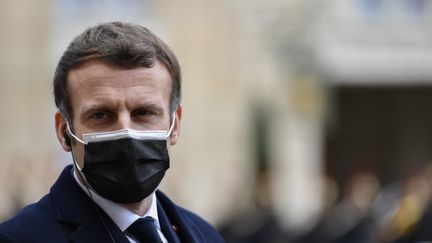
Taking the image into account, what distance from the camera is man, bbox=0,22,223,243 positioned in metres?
3.79

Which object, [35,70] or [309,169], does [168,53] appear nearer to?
[35,70]

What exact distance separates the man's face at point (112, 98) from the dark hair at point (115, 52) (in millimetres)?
21

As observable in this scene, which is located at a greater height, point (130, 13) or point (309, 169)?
point (130, 13)

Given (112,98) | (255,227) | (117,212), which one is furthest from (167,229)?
(255,227)

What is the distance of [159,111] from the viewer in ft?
12.8

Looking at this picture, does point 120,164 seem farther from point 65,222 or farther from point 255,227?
point 255,227

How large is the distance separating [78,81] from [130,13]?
70.9 ft

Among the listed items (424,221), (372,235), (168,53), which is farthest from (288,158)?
(168,53)

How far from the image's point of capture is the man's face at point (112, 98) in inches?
149

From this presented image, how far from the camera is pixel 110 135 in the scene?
3.80m

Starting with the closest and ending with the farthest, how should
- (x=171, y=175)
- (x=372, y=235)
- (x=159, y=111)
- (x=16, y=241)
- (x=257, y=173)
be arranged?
(x=16, y=241), (x=159, y=111), (x=372, y=235), (x=171, y=175), (x=257, y=173)

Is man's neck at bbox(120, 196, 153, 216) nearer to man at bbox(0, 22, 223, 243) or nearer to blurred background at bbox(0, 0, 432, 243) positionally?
man at bbox(0, 22, 223, 243)

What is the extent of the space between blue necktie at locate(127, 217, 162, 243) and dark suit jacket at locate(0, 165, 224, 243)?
60 millimetres

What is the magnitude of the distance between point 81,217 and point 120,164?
19 centimetres
